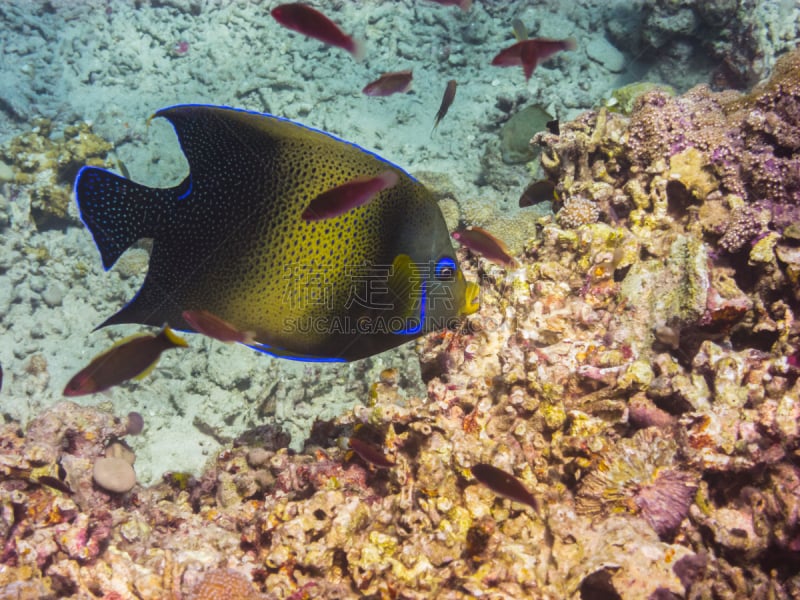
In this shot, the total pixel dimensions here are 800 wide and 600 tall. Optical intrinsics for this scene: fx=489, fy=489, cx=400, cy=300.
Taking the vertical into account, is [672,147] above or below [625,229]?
above

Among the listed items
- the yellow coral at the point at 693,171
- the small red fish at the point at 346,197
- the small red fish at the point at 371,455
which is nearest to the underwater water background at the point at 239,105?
the small red fish at the point at 371,455

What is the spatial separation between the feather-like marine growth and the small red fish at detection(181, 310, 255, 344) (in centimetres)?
1

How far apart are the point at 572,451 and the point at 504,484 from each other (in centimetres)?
41

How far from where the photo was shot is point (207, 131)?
136cm

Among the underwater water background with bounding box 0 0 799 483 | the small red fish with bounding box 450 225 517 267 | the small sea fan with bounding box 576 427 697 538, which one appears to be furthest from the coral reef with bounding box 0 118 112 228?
the small sea fan with bounding box 576 427 697 538

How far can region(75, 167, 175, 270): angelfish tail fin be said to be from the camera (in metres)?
1.21

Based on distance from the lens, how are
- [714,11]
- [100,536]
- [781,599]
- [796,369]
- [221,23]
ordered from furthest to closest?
[221,23] < [714,11] < [100,536] < [796,369] < [781,599]

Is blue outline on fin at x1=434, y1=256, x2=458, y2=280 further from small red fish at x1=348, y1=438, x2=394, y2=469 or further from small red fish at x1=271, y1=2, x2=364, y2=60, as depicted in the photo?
small red fish at x1=271, y1=2, x2=364, y2=60

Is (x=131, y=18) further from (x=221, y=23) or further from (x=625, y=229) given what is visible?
(x=625, y=229)

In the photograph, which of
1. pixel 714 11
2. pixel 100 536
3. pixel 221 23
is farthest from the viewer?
pixel 221 23

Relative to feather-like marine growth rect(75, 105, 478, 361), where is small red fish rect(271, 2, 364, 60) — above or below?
above

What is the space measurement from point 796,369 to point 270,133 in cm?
241

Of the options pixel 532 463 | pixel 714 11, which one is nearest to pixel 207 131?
pixel 532 463

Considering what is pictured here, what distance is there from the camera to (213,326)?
144cm
